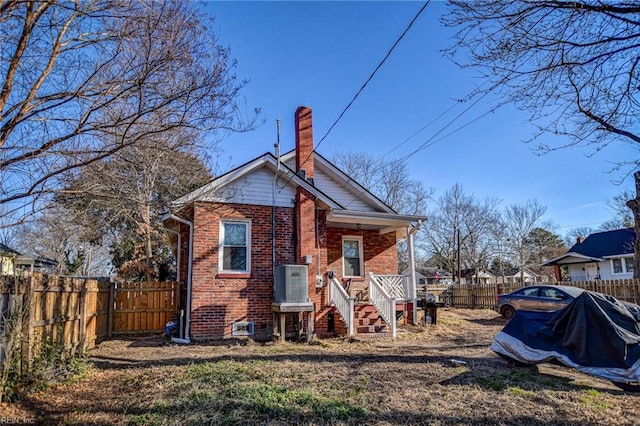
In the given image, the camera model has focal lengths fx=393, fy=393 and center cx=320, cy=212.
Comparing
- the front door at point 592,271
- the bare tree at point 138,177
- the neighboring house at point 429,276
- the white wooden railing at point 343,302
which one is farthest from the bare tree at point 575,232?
the bare tree at point 138,177

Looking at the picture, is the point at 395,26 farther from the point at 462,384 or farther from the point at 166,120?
the point at 462,384

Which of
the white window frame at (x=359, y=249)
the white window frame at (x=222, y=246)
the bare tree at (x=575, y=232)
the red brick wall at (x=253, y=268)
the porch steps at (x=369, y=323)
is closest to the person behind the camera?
the red brick wall at (x=253, y=268)

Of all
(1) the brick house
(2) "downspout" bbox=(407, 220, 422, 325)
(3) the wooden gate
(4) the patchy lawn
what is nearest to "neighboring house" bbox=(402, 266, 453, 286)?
(2) "downspout" bbox=(407, 220, 422, 325)

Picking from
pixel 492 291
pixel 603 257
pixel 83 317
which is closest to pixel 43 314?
pixel 83 317

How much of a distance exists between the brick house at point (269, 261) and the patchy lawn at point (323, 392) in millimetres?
2096

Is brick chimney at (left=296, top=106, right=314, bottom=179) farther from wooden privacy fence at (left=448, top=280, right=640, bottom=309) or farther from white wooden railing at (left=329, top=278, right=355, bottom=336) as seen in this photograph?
wooden privacy fence at (left=448, top=280, right=640, bottom=309)

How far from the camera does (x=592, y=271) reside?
32000mm

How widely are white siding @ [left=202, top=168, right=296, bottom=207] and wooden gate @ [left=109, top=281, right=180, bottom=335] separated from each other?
353 cm

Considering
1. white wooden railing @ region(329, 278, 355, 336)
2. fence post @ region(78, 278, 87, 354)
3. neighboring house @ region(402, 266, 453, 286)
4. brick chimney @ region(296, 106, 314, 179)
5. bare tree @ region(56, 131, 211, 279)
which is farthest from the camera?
neighboring house @ region(402, 266, 453, 286)

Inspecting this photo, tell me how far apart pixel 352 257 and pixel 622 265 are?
85.8 feet

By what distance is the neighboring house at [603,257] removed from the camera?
28.5 metres

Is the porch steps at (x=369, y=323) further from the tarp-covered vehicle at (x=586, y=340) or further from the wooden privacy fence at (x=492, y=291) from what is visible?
the wooden privacy fence at (x=492, y=291)

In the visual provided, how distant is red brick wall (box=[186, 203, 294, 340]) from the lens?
33.6 feet

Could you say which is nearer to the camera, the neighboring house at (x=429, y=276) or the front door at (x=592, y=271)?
the front door at (x=592, y=271)
